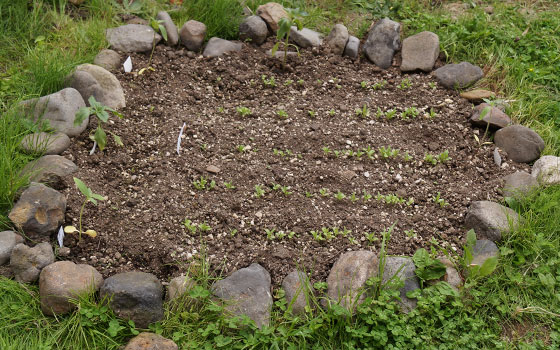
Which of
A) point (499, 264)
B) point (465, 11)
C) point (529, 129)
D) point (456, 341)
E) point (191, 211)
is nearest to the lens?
point (456, 341)

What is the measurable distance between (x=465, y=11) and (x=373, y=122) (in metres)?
1.84

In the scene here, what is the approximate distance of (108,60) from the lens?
4.26 meters

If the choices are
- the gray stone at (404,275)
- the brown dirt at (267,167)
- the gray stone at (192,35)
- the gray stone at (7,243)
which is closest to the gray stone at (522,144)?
the brown dirt at (267,167)

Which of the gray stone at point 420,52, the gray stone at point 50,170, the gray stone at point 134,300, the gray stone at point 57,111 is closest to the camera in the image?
the gray stone at point 134,300

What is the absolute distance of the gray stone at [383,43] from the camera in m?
4.46

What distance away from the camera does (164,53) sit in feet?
14.7

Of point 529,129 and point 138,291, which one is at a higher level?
point 529,129

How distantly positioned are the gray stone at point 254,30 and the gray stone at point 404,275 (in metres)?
2.31

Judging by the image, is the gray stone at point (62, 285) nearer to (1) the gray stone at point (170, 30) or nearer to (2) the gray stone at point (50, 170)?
(2) the gray stone at point (50, 170)

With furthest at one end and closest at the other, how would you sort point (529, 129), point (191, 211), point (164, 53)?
point (164, 53)
point (529, 129)
point (191, 211)

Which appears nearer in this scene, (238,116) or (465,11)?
(238,116)

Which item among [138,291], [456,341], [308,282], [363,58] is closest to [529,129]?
[363,58]

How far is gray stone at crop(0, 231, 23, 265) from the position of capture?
3.00 m

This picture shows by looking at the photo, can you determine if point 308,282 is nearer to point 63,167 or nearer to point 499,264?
point 499,264
